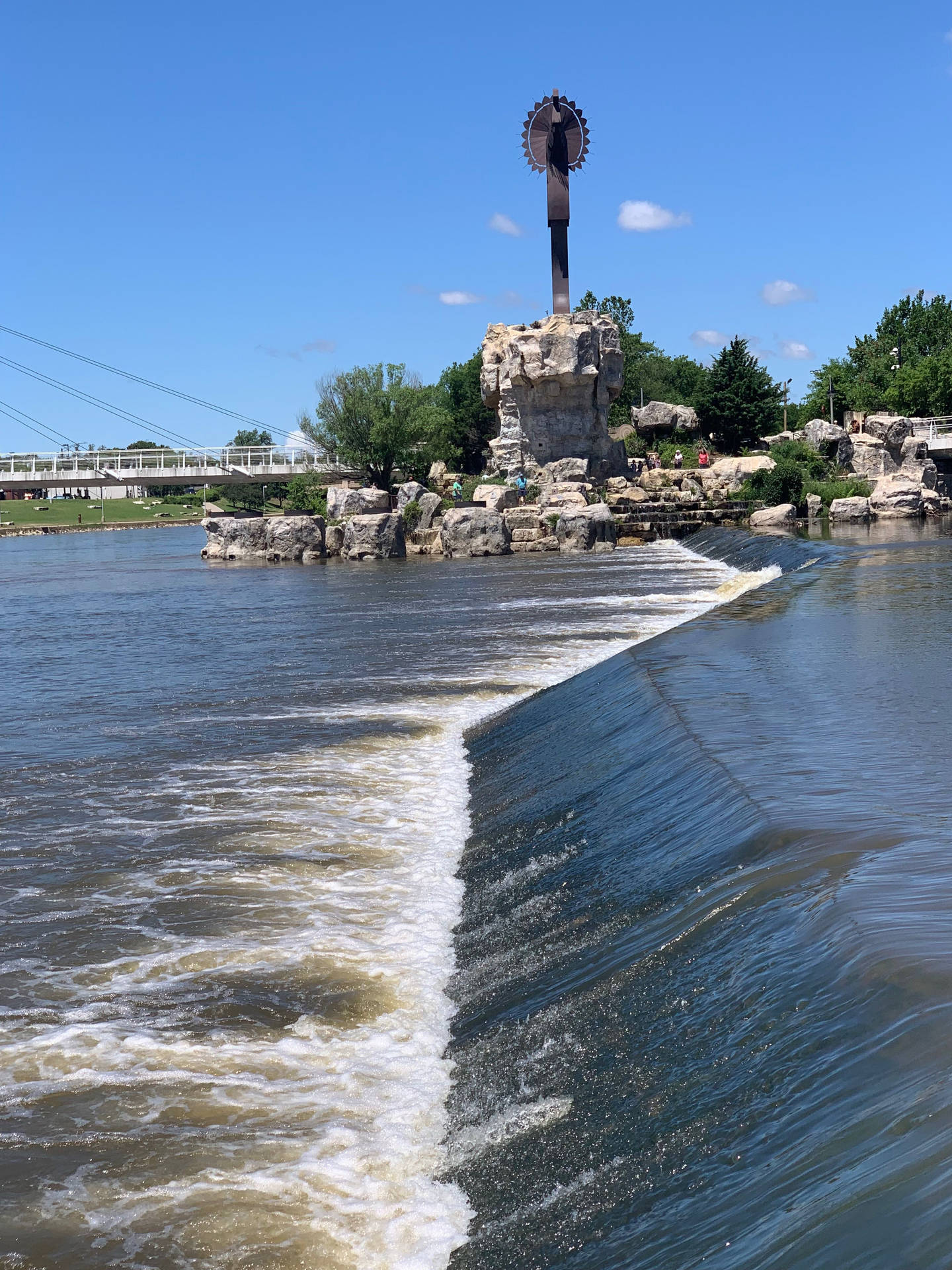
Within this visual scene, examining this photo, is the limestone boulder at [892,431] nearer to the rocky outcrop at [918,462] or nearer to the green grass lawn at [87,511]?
the rocky outcrop at [918,462]

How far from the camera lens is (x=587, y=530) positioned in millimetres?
45594

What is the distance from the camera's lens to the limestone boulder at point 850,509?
48.7 metres

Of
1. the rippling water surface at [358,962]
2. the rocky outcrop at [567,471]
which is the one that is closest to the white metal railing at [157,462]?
the rocky outcrop at [567,471]

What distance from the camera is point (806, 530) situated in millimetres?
43594

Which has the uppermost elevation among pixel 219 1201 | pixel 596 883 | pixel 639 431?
pixel 639 431

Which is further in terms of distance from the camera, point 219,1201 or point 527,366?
point 527,366

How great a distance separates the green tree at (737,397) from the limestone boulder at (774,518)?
63.9 feet

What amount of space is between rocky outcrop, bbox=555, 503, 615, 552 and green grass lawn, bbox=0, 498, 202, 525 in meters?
76.4

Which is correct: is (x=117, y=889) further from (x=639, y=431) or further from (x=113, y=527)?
(x=113, y=527)

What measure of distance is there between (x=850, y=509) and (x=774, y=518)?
4612mm

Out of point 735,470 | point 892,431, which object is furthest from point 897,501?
point 892,431

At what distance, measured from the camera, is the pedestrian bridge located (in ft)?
238

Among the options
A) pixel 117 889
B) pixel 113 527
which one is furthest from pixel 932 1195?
pixel 113 527

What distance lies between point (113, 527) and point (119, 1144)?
111 meters
